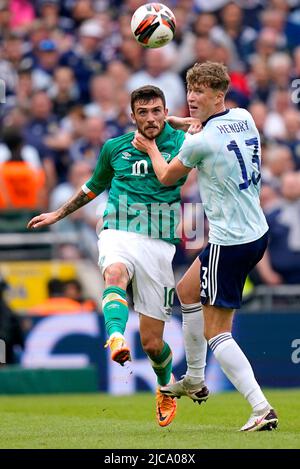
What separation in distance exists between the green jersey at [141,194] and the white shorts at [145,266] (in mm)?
84

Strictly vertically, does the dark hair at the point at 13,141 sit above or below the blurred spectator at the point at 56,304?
→ above

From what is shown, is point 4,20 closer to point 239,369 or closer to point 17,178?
point 17,178

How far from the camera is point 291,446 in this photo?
7.41 meters

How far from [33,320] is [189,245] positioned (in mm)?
2210

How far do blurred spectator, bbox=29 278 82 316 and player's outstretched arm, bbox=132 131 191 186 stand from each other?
565 centimetres

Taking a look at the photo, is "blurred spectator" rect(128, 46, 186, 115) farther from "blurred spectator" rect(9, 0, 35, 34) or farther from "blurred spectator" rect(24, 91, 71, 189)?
"blurred spectator" rect(9, 0, 35, 34)

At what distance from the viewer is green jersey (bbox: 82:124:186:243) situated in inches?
368

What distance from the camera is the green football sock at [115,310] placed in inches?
342

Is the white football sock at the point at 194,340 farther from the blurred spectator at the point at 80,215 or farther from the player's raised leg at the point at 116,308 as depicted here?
the blurred spectator at the point at 80,215

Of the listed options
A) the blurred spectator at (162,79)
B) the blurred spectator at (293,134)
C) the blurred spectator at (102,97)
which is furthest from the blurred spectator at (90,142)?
the blurred spectator at (293,134)

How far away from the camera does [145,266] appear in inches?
366

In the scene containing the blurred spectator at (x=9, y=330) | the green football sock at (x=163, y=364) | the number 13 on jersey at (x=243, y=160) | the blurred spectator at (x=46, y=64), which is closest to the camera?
the number 13 on jersey at (x=243, y=160)

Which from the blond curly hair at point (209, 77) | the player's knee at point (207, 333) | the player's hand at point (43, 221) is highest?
the blond curly hair at point (209, 77)

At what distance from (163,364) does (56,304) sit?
5502mm
